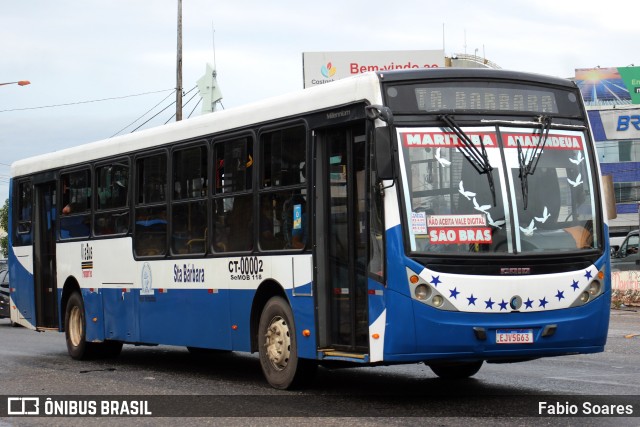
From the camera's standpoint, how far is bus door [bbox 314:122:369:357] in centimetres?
1136

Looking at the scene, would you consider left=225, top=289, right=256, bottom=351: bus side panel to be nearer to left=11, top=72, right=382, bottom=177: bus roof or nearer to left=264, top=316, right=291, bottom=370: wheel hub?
left=264, top=316, right=291, bottom=370: wheel hub

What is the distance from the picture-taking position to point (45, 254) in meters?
19.1

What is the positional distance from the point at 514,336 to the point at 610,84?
279 ft

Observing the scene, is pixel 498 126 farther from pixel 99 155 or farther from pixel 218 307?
pixel 99 155

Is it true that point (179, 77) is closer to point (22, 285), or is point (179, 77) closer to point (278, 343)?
point (22, 285)

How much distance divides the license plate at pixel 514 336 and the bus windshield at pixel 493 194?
0.71 metres

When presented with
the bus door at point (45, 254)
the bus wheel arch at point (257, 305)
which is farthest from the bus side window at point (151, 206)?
the bus door at point (45, 254)

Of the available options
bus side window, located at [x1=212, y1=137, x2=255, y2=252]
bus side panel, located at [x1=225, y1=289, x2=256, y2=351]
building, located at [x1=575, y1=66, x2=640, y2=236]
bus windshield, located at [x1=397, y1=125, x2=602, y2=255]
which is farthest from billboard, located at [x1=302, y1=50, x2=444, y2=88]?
bus windshield, located at [x1=397, y1=125, x2=602, y2=255]

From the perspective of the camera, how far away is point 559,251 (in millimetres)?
10820

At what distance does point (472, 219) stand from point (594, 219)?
1334mm

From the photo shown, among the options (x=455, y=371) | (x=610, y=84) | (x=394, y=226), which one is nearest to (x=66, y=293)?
(x=455, y=371)

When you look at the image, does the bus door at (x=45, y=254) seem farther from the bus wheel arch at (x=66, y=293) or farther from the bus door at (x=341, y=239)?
the bus door at (x=341, y=239)

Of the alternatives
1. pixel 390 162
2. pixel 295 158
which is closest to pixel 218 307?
pixel 295 158

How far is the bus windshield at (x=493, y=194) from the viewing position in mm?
10594
